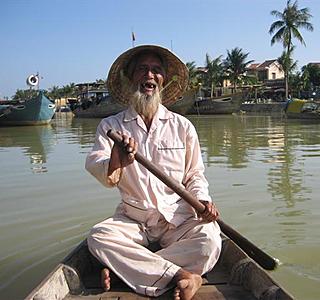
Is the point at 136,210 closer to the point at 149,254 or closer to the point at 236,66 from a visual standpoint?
the point at 149,254

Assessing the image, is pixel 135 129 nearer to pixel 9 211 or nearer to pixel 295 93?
pixel 9 211

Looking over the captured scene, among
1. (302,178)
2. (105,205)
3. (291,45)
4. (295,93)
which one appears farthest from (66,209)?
(295,93)

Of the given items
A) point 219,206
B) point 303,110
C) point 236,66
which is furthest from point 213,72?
point 219,206

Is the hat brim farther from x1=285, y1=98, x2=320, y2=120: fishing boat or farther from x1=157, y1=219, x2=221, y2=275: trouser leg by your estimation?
x1=285, y1=98, x2=320, y2=120: fishing boat

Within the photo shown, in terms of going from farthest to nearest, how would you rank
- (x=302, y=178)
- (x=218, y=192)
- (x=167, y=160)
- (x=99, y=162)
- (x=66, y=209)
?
(x=302, y=178) < (x=218, y=192) < (x=66, y=209) < (x=167, y=160) < (x=99, y=162)

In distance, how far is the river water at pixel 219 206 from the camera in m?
3.63

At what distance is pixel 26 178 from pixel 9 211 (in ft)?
7.67

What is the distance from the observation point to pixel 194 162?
285 centimetres

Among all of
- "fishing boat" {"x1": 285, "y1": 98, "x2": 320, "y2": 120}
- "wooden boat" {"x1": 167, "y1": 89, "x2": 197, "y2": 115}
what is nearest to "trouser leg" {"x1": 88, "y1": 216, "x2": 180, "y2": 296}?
"fishing boat" {"x1": 285, "y1": 98, "x2": 320, "y2": 120}

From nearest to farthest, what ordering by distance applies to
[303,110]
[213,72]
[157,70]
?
[157,70]
[303,110]
[213,72]

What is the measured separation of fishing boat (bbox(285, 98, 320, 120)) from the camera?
2238 cm

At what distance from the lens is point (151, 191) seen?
8.71 feet

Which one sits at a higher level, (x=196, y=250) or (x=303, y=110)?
(x=196, y=250)

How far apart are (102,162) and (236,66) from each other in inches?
1656
